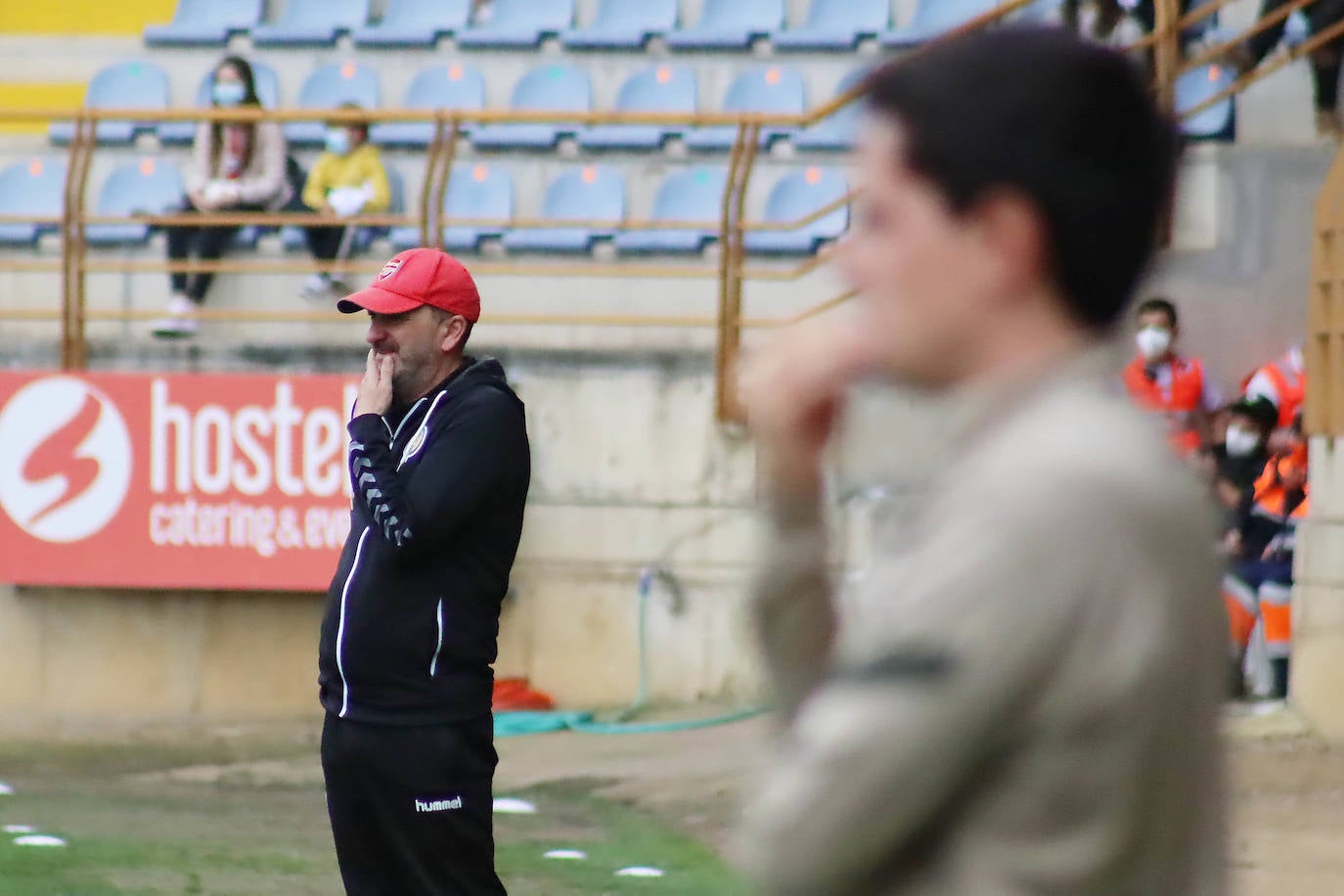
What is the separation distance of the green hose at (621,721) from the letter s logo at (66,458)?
2495 mm

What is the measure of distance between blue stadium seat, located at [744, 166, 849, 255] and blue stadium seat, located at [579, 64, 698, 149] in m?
0.95

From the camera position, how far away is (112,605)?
10.9 m

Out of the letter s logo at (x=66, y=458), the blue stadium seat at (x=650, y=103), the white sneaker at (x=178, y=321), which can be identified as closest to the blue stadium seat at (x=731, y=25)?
the blue stadium seat at (x=650, y=103)

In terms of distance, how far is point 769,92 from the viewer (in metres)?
13.0

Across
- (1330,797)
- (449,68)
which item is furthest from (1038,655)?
(449,68)

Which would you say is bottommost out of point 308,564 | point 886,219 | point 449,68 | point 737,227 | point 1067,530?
point 308,564

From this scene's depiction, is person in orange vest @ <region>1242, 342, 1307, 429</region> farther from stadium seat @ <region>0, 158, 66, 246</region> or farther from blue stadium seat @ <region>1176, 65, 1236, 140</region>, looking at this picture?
stadium seat @ <region>0, 158, 66, 246</region>

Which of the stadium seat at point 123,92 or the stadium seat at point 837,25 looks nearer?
the stadium seat at point 837,25

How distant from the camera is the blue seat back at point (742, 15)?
1358cm

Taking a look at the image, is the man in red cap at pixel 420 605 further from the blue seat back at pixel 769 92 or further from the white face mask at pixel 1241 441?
the blue seat back at pixel 769 92

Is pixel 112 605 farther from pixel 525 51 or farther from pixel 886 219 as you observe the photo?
pixel 886 219

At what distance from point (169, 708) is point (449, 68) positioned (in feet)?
16.3

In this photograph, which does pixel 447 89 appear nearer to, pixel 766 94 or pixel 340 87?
pixel 340 87

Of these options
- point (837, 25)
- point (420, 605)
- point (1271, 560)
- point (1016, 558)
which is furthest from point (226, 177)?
point (1016, 558)
